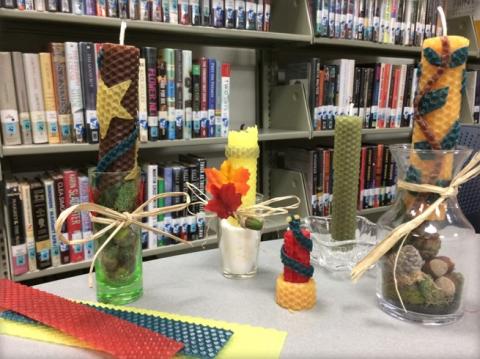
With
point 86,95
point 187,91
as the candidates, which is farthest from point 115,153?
point 187,91

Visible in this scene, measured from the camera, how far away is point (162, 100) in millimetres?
1388

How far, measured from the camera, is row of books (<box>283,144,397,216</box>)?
1747 mm

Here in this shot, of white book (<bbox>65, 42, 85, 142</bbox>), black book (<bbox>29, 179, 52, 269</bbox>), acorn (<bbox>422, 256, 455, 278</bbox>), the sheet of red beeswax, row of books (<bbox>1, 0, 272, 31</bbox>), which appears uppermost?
row of books (<bbox>1, 0, 272, 31</bbox>)

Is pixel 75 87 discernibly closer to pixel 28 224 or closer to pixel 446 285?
pixel 28 224

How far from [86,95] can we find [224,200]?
0.87 meters

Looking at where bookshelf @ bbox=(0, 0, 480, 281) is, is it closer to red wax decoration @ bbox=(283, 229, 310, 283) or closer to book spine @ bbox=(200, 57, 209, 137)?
book spine @ bbox=(200, 57, 209, 137)

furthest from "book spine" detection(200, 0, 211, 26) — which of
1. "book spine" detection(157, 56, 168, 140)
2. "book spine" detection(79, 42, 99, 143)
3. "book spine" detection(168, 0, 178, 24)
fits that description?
"book spine" detection(79, 42, 99, 143)

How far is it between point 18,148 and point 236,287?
0.89 m

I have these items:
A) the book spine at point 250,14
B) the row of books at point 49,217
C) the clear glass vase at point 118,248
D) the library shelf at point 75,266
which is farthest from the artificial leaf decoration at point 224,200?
the book spine at point 250,14

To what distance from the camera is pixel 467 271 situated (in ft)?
1.73

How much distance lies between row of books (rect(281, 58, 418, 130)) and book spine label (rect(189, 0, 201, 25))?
0.51 m

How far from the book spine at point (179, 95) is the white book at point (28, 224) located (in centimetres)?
52

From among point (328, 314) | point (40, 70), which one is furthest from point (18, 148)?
point (328, 314)

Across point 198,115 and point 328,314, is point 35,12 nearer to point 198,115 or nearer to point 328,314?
point 198,115
